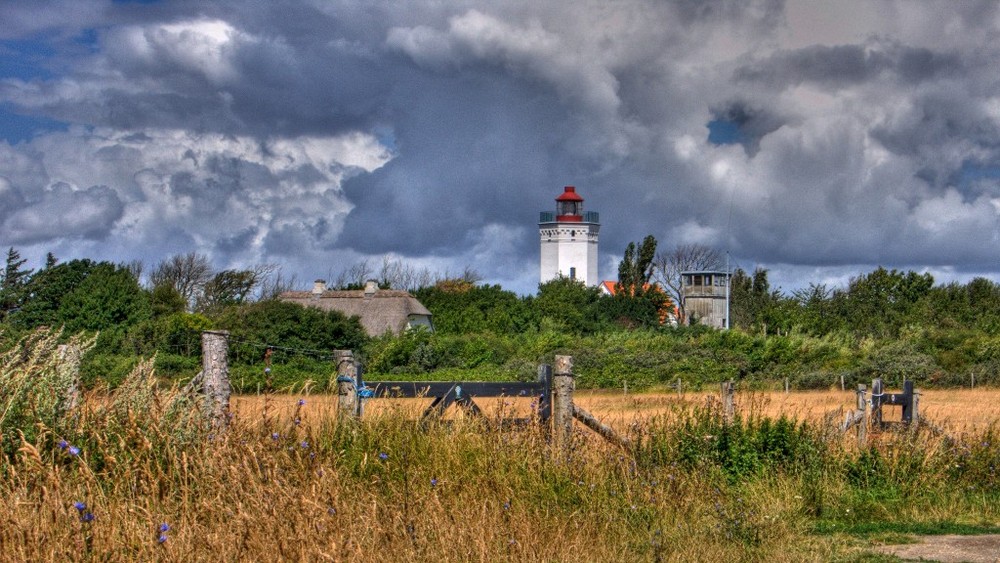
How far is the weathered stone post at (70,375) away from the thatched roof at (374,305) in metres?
53.1

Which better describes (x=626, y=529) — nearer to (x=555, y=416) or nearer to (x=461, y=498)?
(x=461, y=498)

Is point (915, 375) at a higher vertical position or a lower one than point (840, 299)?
lower

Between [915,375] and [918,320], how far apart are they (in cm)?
1879

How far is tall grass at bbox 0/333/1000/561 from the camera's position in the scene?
644 centimetres

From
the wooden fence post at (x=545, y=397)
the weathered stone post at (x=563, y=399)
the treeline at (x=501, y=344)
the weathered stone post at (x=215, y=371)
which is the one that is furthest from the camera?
the treeline at (x=501, y=344)

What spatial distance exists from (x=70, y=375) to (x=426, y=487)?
3.14 meters

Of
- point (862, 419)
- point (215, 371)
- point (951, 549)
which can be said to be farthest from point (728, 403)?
point (215, 371)

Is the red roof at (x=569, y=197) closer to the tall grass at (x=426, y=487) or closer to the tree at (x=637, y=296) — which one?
the tree at (x=637, y=296)

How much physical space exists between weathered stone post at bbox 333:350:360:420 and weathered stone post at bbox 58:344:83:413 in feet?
7.82

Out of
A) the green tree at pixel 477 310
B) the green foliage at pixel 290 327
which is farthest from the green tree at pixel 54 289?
the green tree at pixel 477 310

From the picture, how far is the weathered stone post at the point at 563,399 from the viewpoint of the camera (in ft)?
37.4

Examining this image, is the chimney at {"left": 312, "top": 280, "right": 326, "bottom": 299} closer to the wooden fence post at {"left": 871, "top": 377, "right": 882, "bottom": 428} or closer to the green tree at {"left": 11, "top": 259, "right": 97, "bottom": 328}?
the green tree at {"left": 11, "top": 259, "right": 97, "bottom": 328}

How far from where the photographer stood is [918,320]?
196 ft

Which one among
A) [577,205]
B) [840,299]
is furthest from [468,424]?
[577,205]
